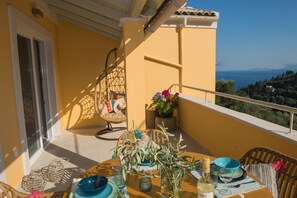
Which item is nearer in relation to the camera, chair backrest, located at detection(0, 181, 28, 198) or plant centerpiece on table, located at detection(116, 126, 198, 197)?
plant centerpiece on table, located at detection(116, 126, 198, 197)

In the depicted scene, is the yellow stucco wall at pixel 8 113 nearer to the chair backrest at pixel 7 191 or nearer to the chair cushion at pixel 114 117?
the chair backrest at pixel 7 191

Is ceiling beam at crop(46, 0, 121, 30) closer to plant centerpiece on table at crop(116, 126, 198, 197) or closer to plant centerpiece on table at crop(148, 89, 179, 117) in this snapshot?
plant centerpiece on table at crop(148, 89, 179, 117)

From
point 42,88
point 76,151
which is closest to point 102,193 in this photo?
point 76,151

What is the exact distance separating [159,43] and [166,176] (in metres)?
4.70

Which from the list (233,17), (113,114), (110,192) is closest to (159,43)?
(113,114)

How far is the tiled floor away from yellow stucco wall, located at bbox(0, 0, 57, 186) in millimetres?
431

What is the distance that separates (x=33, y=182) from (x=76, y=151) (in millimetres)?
1107

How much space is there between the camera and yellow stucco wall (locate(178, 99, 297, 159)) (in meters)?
2.23

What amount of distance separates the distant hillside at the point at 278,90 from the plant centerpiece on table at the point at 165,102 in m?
3.80

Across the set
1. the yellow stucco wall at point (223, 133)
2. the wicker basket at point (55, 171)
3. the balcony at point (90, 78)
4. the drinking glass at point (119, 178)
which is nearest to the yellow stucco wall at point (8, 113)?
the balcony at point (90, 78)

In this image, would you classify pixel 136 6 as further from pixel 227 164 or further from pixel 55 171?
pixel 55 171

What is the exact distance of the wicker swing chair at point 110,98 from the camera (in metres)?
4.57

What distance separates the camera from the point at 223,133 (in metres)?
3.20

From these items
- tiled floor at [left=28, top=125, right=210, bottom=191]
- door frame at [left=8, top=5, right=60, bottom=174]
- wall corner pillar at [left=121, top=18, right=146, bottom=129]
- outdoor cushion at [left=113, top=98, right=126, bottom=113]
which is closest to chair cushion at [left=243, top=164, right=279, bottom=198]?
wall corner pillar at [left=121, top=18, right=146, bottom=129]
